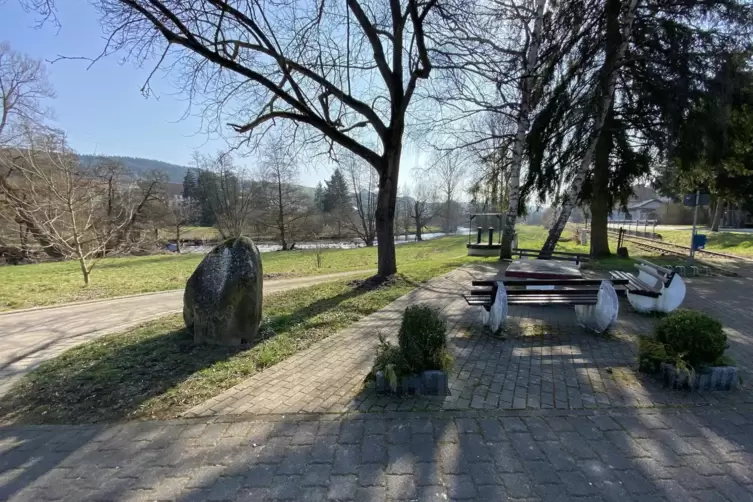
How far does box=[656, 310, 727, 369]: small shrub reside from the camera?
3209 millimetres

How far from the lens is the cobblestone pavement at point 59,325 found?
15.2 feet

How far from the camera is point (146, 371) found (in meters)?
3.83

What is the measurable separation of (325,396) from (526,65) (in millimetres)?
11393

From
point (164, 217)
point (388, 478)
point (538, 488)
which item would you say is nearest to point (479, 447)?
point (538, 488)

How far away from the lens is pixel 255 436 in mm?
2617

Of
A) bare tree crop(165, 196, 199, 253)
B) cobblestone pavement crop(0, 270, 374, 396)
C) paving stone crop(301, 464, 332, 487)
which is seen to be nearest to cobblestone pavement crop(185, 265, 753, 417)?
paving stone crop(301, 464, 332, 487)

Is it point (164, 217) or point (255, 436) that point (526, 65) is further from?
point (164, 217)

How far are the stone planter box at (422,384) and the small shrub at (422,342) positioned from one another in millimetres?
69

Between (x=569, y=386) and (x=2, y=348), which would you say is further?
(x=2, y=348)

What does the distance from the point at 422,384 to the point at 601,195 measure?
13248 mm

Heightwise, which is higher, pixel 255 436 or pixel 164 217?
pixel 164 217

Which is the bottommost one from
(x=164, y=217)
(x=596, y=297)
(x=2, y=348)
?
(x=2, y=348)

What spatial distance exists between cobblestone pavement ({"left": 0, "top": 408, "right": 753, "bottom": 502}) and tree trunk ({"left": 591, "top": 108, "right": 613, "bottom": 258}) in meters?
11.9

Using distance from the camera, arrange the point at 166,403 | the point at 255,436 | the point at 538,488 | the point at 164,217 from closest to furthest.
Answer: the point at 538,488, the point at 255,436, the point at 166,403, the point at 164,217
